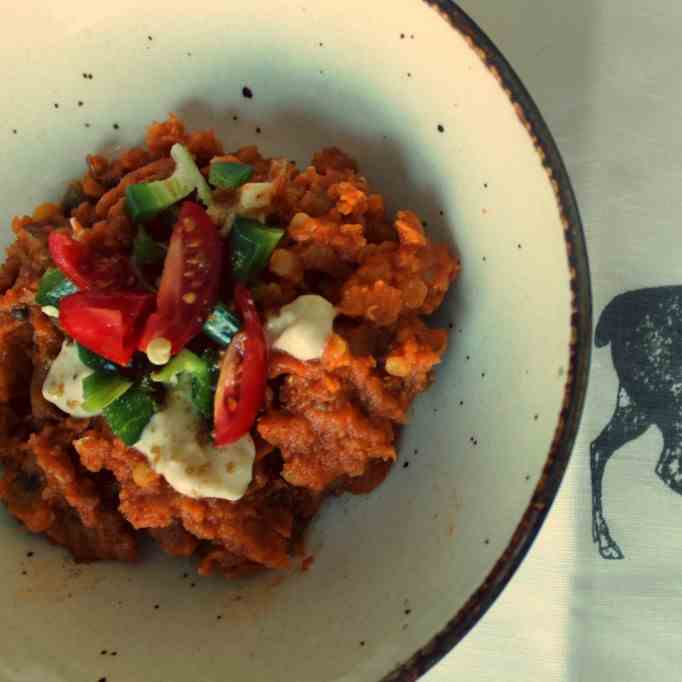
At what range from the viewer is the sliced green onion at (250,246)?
179 centimetres

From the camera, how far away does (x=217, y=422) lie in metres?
1.76

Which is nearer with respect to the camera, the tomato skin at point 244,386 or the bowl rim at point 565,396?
the bowl rim at point 565,396

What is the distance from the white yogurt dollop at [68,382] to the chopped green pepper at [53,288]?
11 centimetres

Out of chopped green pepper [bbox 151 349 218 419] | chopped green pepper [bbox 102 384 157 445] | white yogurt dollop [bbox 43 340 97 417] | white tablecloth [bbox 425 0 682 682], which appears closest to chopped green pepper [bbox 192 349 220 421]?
chopped green pepper [bbox 151 349 218 419]

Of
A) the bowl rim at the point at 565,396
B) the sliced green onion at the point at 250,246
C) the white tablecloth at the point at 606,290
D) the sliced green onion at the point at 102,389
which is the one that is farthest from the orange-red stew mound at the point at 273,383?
the white tablecloth at the point at 606,290

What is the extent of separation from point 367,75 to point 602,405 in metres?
1.14

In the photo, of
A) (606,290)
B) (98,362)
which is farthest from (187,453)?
(606,290)

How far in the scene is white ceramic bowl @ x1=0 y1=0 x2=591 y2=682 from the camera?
162 centimetres

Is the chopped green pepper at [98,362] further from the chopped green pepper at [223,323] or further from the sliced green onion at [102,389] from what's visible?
the chopped green pepper at [223,323]

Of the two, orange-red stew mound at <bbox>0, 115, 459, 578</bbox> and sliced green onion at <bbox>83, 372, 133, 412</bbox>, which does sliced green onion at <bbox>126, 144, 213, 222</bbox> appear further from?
sliced green onion at <bbox>83, 372, 133, 412</bbox>

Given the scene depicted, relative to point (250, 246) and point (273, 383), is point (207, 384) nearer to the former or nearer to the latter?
point (273, 383)

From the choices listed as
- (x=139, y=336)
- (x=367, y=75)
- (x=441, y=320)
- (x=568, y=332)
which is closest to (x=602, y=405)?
(x=441, y=320)

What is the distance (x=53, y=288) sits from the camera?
1868 millimetres

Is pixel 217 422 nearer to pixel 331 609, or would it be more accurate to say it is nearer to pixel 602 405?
pixel 331 609
